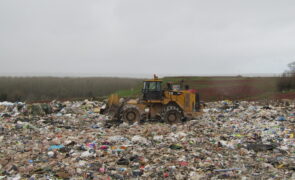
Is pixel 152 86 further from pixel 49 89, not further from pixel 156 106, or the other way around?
pixel 49 89

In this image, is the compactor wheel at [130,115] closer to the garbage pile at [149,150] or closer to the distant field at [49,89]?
the garbage pile at [149,150]

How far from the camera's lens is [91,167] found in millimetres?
4918

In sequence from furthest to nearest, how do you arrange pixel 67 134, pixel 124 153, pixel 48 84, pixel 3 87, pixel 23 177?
pixel 48 84, pixel 3 87, pixel 67 134, pixel 124 153, pixel 23 177

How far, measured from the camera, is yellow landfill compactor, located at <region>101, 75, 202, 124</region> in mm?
9242

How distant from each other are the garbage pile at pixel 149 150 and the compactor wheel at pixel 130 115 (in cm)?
36

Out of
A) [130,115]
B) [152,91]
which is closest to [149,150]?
[130,115]

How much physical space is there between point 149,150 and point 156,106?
3.63m

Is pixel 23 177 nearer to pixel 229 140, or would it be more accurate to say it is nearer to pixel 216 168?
pixel 216 168

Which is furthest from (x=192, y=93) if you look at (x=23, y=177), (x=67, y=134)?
(x=23, y=177)

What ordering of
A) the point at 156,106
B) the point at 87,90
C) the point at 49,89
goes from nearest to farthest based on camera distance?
the point at 156,106
the point at 49,89
the point at 87,90

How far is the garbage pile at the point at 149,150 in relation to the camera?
4676 millimetres

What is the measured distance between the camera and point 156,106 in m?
9.52

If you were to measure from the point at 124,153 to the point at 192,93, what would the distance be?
4639mm

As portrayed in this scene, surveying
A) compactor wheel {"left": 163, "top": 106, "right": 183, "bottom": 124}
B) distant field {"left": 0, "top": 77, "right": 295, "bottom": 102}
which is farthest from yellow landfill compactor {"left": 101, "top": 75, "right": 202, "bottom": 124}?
distant field {"left": 0, "top": 77, "right": 295, "bottom": 102}
